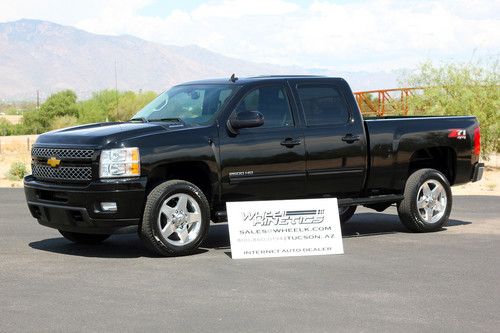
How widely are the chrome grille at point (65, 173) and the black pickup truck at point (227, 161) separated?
0.01 metres

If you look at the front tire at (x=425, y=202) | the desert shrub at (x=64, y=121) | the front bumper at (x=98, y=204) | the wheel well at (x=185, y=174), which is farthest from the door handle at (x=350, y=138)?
the desert shrub at (x=64, y=121)

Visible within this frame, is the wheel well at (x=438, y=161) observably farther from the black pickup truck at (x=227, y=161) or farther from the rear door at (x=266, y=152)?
the rear door at (x=266, y=152)

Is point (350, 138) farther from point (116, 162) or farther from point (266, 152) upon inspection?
point (116, 162)

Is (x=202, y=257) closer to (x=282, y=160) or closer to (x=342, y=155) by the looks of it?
(x=282, y=160)

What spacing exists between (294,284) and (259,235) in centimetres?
197

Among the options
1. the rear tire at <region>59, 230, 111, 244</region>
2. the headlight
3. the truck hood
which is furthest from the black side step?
the rear tire at <region>59, 230, 111, 244</region>

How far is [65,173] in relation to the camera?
34.4 ft

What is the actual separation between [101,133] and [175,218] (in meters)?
1.26

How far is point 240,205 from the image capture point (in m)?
10.8

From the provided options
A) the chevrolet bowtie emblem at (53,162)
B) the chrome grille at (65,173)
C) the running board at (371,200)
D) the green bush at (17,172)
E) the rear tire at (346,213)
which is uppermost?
the chevrolet bowtie emblem at (53,162)

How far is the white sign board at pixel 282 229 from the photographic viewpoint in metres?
10.7

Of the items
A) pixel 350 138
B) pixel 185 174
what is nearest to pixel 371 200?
pixel 350 138

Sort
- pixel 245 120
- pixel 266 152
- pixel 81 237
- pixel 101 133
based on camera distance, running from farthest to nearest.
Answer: pixel 81 237 → pixel 266 152 → pixel 245 120 → pixel 101 133

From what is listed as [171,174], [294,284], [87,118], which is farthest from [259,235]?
[87,118]
